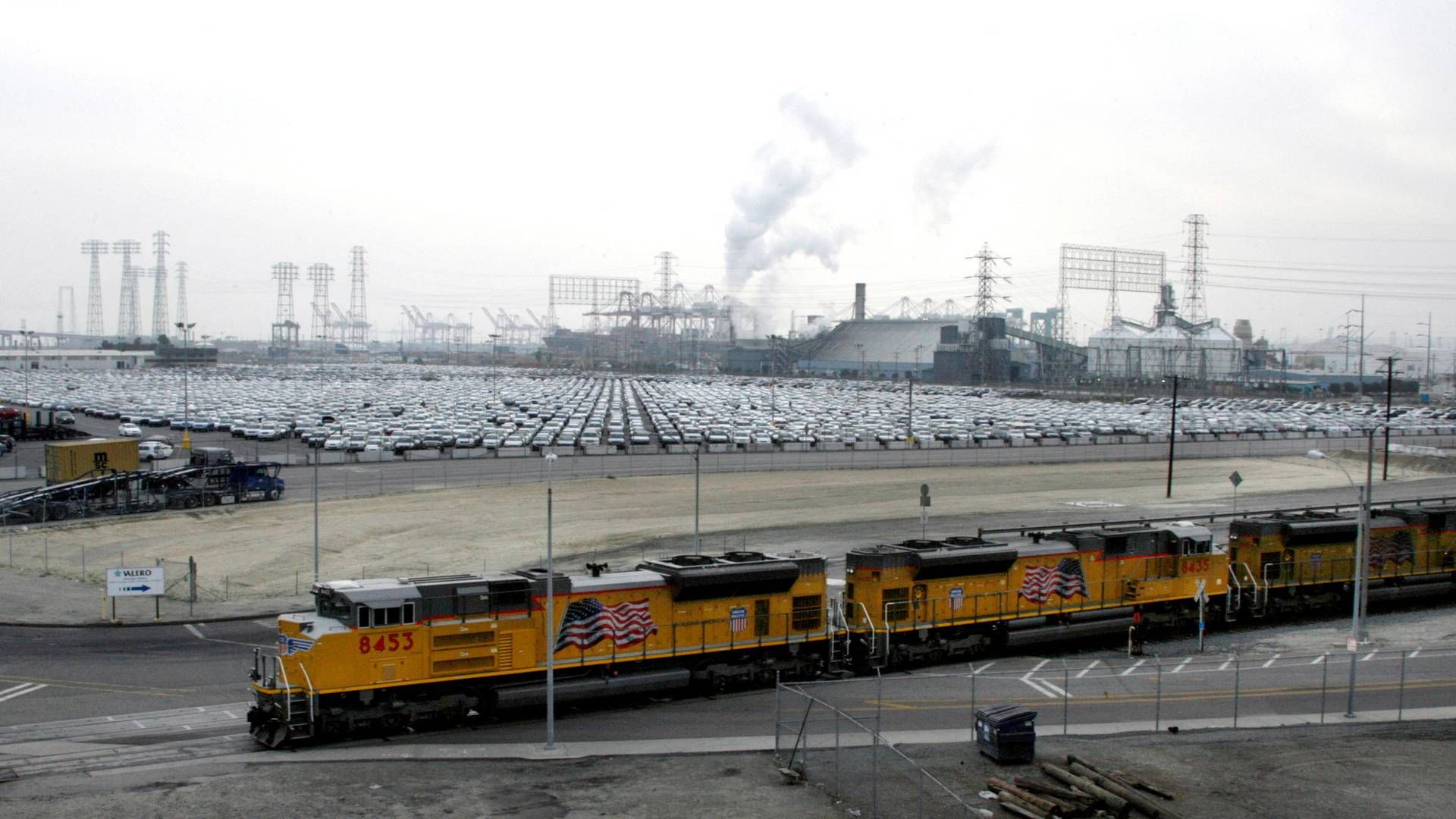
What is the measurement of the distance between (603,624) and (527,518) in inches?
1181

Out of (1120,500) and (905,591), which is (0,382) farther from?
(905,591)

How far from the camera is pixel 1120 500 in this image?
211 ft

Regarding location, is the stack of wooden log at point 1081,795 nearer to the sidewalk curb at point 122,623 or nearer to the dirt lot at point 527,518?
the sidewalk curb at point 122,623

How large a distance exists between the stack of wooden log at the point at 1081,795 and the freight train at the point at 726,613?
28.7 feet

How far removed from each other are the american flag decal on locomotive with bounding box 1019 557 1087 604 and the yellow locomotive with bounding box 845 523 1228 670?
0.03 meters

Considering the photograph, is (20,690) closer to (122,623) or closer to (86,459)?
(122,623)

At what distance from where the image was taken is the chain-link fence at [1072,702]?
2064 centimetres

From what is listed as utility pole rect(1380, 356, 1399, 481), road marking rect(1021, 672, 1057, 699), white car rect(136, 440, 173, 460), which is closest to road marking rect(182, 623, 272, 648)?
road marking rect(1021, 672, 1057, 699)

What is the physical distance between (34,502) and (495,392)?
9438cm

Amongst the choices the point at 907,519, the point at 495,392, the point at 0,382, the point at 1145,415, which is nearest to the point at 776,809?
the point at 907,519

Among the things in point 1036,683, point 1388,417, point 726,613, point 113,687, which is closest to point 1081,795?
point 1036,683

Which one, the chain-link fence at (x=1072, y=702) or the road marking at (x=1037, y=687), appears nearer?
the chain-link fence at (x=1072, y=702)

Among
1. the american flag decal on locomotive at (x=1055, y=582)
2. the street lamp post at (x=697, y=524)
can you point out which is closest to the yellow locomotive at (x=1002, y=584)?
the american flag decal on locomotive at (x=1055, y=582)

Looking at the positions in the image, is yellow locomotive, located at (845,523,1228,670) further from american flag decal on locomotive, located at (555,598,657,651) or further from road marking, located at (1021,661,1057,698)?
american flag decal on locomotive, located at (555,598,657,651)
